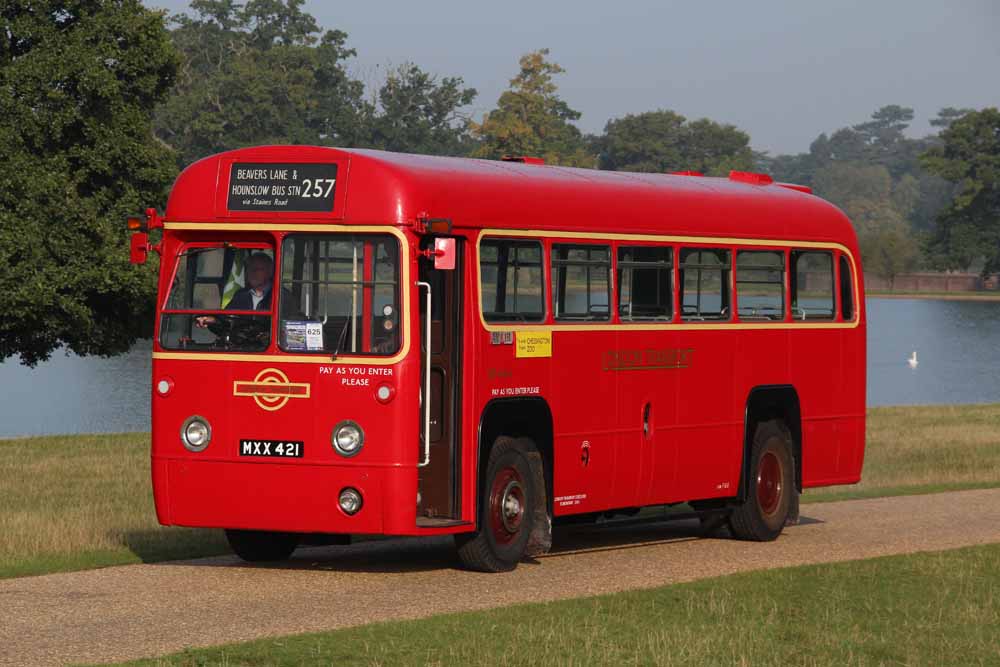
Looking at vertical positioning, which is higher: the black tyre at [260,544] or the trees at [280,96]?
the trees at [280,96]

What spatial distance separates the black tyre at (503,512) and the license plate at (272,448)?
4.70ft

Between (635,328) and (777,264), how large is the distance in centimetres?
243

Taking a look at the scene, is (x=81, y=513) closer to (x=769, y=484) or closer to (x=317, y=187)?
(x=769, y=484)

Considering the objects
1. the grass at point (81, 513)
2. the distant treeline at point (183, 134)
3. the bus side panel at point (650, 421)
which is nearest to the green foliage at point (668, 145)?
the distant treeline at point (183, 134)

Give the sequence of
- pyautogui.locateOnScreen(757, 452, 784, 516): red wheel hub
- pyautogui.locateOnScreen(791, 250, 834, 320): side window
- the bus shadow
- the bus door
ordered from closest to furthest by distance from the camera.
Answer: the bus door < the bus shadow < pyautogui.locateOnScreen(757, 452, 784, 516): red wheel hub < pyautogui.locateOnScreen(791, 250, 834, 320): side window

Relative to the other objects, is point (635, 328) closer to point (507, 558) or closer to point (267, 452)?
point (507, 558)

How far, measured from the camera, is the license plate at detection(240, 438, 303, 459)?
1342cm

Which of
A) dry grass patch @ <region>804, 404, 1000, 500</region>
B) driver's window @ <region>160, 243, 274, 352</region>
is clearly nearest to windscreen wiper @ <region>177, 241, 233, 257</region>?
driver's window @ <region>160, 243, 274, 352</region>

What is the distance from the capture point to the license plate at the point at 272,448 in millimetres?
13422

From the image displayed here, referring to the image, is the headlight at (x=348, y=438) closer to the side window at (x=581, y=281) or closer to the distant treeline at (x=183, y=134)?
the side window at (x=581, y=281)

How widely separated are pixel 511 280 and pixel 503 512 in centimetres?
168

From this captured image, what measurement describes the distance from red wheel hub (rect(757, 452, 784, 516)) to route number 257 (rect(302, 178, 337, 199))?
570 cm

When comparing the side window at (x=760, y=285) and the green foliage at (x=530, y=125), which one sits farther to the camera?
the green foliage at (x=530, y=125)

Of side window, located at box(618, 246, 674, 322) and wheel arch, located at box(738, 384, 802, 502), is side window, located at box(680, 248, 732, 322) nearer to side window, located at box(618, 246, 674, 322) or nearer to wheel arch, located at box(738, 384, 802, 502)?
side window, located at box(618, 246, 674, 322)
